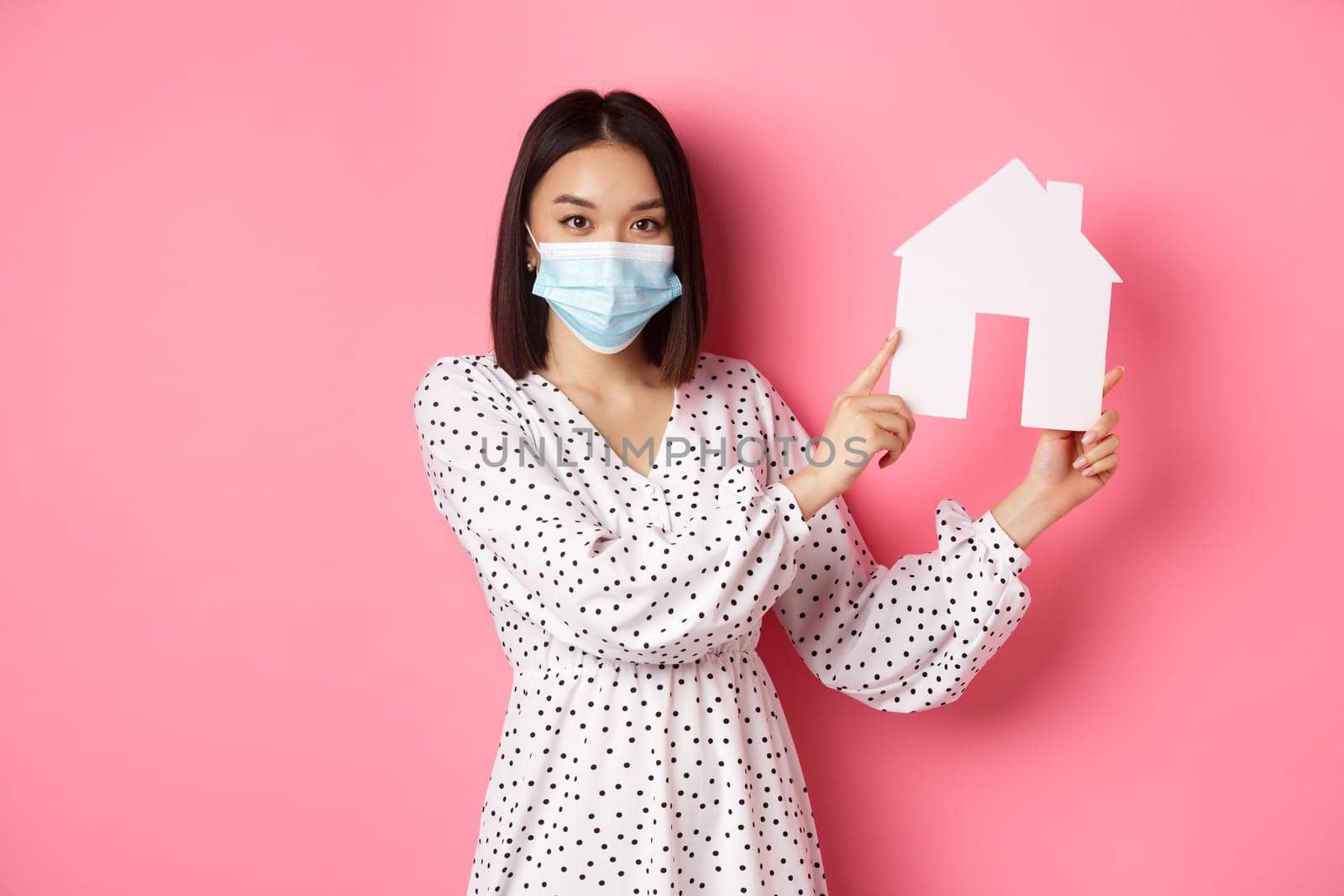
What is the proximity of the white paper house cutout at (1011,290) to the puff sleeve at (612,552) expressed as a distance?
248mm

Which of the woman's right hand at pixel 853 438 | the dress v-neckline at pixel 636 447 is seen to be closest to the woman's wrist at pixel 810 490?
the woman's right hand at pixel 853 438

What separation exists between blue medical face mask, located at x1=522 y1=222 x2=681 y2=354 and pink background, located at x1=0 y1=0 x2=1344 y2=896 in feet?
0.92

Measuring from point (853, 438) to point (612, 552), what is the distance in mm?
298

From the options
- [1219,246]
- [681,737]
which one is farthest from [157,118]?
[1219,246]

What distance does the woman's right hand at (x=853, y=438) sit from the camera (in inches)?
52.2

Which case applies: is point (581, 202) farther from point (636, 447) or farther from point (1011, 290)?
point (1011, 290)

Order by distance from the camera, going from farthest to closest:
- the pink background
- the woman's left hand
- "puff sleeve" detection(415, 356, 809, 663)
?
the pink background
the woman's left hand
"puff sleeve" detection(415, 356, 809, 663)

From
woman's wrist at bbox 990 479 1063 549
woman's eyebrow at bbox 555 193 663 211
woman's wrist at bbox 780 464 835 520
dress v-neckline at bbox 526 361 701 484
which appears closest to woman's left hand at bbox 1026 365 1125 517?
woman's wrist at bbox 990 479 1063 549

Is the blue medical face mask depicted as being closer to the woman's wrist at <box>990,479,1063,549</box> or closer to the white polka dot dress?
the white polka dot dress

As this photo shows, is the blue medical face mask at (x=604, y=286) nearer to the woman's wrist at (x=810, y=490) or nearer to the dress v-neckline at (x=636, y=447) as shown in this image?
the dress v-neckline at (x=636, y=447)

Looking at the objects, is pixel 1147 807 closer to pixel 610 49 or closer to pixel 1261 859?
pixel 1261 859

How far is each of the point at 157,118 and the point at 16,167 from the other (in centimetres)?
25

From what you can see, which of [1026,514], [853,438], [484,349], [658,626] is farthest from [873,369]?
[484,349]

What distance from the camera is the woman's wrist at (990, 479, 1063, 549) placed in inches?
57.6
